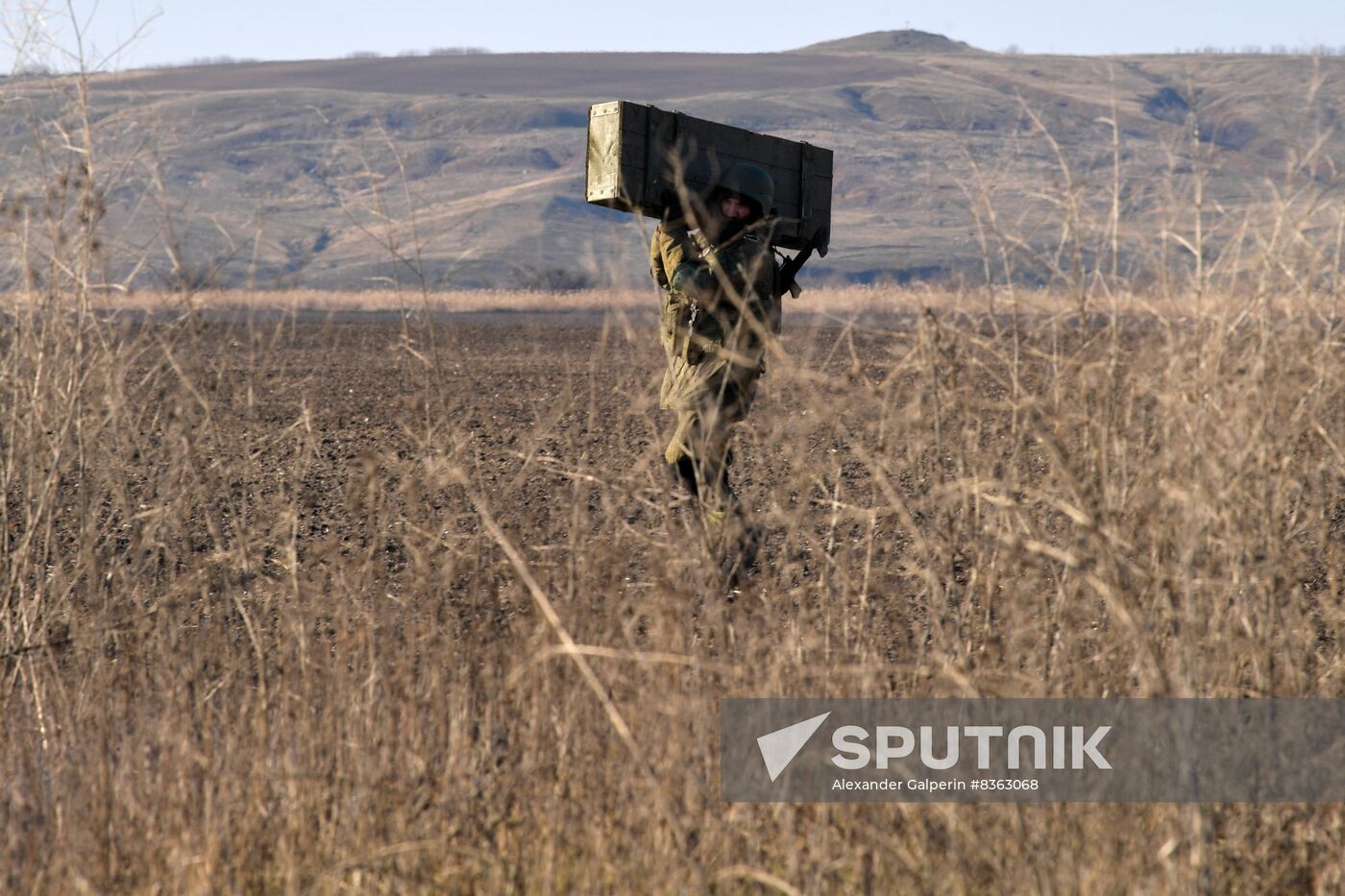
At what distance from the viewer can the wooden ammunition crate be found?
515 centimetres

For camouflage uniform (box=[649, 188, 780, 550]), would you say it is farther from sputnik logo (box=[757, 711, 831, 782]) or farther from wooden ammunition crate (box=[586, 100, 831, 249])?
sputnik logo (box=[757, 711, 831, 782])

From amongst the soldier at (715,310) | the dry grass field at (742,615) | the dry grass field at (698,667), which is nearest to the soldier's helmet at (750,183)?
the soldier at (715,310)

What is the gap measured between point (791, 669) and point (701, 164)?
8.04 ft

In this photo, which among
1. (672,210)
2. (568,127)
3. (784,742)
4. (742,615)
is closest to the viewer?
(784,742)

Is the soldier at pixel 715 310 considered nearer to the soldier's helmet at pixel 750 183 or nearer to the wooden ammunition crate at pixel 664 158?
the soldier's helmet at pixel 750 183

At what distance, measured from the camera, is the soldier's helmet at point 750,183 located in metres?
5.15

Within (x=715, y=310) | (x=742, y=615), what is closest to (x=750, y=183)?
(x=715, y=310)

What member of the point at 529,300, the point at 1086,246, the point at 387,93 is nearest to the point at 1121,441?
the point at 1086,246

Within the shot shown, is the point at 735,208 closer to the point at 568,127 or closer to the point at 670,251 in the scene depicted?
the point at 670,251

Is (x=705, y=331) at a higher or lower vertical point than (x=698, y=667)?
higher

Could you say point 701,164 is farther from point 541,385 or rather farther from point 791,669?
point 541,385

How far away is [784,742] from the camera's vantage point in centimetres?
346

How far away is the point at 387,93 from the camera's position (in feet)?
350

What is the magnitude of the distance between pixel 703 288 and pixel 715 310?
0.10m
